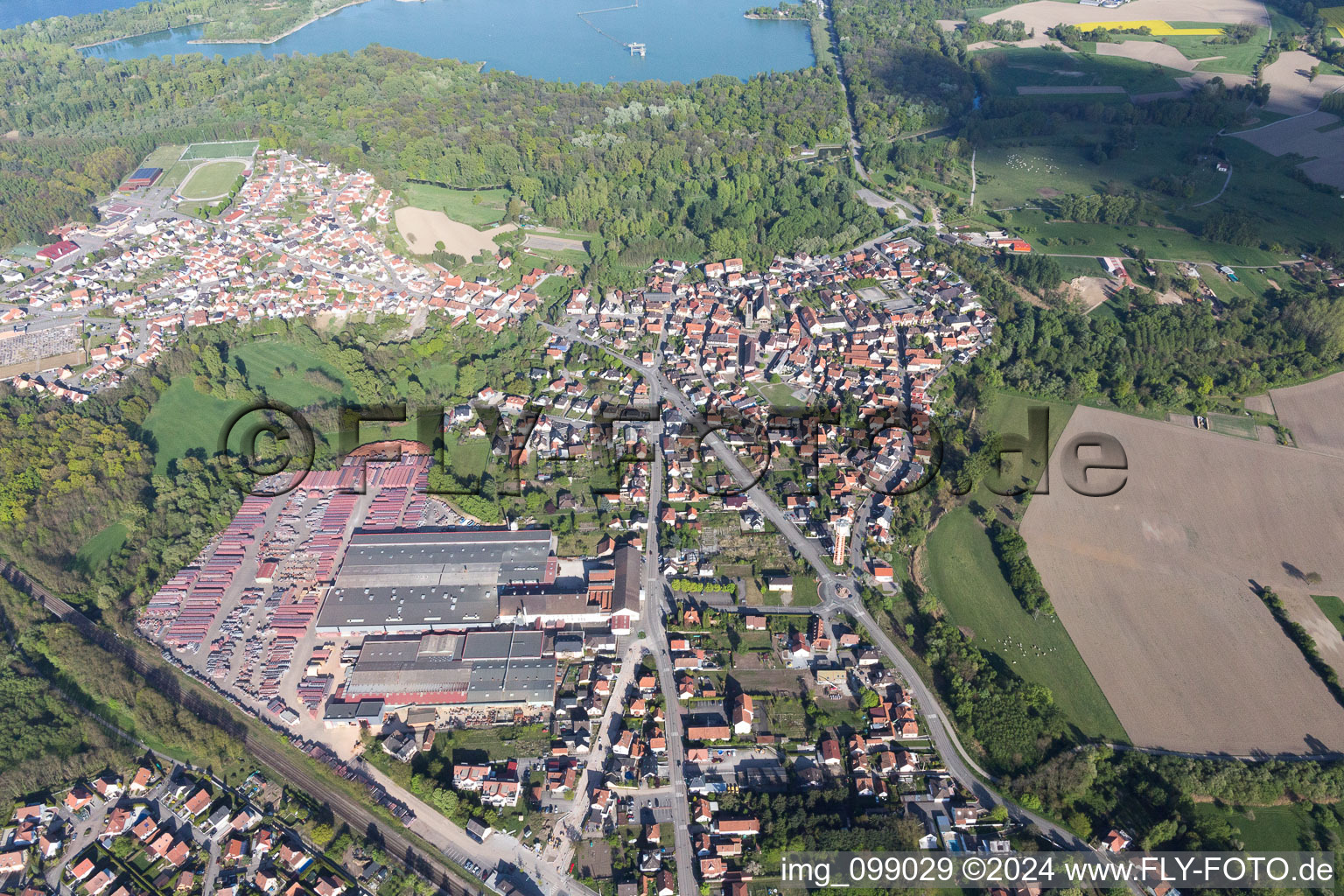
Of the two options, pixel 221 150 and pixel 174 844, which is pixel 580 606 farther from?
pixel 221 150

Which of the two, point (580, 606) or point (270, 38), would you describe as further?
point (270, 38)


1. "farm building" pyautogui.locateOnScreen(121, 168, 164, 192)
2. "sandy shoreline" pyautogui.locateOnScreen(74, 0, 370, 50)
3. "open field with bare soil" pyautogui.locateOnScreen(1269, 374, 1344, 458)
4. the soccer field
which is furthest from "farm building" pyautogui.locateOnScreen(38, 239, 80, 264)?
"open field with bare soil" pyautogui.locateOnScreen(1269, 374, 1344, 458)

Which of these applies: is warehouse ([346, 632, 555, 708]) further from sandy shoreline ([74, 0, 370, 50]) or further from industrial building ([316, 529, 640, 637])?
sandy shoreline ([74, 0, 370, 50])

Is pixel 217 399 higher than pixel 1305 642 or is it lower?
higher

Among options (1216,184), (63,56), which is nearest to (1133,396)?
(1216,184)

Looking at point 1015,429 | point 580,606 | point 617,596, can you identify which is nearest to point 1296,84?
point 1015,429
